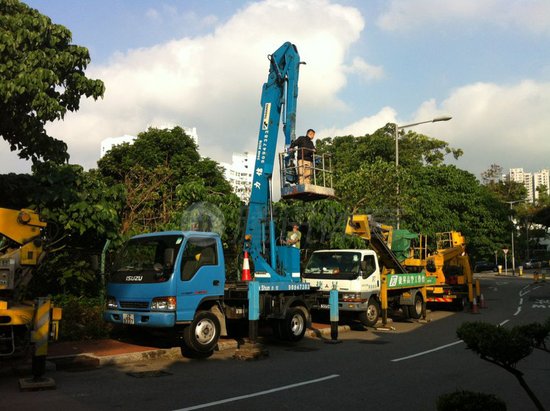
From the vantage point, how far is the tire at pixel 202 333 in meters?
9.95

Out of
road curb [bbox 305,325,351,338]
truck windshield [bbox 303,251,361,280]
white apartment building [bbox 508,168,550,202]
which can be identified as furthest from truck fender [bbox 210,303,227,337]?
white apartment building [bbox 508,168,550,202]

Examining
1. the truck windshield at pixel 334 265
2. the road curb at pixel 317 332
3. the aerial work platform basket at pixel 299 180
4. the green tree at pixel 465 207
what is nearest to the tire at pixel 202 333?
the aerial work platform basket at pixel 299 180

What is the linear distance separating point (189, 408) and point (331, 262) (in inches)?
386

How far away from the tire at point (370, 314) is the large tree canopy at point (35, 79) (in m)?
8.92

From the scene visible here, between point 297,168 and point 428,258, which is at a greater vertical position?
point 297,168

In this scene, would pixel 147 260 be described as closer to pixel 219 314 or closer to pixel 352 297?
pixel 219 314

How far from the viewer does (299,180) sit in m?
12.7

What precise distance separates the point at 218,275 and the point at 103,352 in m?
2.58

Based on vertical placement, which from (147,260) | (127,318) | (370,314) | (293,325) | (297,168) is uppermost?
(297,168)

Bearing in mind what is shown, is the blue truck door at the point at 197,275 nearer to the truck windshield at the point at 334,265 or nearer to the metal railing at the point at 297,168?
the metal railing at the point at 297,168

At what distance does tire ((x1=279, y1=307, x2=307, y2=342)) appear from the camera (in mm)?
12039

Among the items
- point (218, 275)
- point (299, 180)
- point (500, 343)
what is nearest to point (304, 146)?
point (299, 180)

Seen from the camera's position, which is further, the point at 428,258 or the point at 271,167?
the point at 428,258

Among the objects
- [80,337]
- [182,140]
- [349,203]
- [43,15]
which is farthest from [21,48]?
[182,140]
